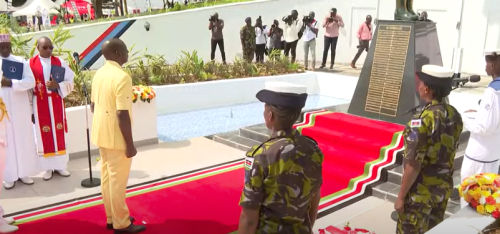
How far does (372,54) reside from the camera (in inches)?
281

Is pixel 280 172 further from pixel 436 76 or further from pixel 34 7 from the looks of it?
pixel 34 7

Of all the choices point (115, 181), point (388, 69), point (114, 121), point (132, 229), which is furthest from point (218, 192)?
point (388, 69)

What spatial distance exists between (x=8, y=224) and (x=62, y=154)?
4.75 ft

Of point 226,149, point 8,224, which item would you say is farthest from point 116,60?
point 226,149

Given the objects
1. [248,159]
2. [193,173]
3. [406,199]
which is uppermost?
[248,159]

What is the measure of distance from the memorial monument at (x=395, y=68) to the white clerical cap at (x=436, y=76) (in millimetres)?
3778

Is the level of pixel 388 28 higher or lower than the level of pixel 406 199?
higher

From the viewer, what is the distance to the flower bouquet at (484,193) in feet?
8.76

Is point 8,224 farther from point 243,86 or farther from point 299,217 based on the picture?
point 243,86

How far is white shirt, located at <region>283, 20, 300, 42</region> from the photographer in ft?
43.1

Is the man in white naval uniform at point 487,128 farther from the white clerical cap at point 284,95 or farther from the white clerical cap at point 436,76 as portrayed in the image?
the white clerical cap at point 284,95

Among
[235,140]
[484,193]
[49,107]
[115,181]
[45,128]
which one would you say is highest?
[49,107]

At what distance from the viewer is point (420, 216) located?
303cm

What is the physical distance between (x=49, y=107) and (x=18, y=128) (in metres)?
0.41
